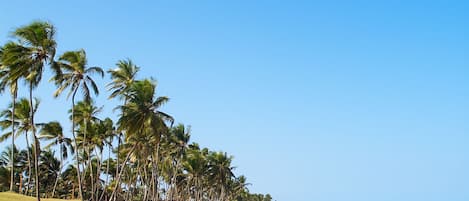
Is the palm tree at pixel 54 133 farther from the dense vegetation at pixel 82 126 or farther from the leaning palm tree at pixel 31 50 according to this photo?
the leaning palm tree at pixel 31 50

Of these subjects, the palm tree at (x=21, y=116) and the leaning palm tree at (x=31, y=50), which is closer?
the leaning palm tree at (x=31, y=50)

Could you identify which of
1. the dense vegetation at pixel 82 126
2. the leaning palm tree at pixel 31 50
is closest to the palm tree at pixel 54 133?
the dense vegetation at pixel 82 126

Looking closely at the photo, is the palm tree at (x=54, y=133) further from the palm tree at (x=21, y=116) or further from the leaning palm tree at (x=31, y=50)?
the leaning palm tree at (x=31, y=50)

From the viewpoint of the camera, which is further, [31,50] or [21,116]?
[21,116]

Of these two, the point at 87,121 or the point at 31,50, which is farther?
the point at 87,121

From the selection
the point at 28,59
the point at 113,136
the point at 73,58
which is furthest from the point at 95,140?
the point at 28,59

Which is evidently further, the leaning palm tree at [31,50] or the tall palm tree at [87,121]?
the tall palm tree at [87,121]

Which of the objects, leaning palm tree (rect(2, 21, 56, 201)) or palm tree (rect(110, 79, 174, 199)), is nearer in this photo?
leaning palm tree (rect(2, 21, 56, 201))

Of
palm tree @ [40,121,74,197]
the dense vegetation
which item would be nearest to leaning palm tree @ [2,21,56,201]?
the dense vegetation

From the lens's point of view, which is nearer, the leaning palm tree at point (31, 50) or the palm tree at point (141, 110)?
the leaning palm tree at point (31, 50)

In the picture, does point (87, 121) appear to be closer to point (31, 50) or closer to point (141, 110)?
point (141, 110)

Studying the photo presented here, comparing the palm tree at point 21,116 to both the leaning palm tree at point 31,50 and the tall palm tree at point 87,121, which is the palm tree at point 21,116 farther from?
the leaning palm tree at point 31,50

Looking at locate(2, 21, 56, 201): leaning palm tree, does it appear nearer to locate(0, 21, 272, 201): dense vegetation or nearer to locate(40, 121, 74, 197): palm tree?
locate(0, 21, 272, 201): dense vegetation

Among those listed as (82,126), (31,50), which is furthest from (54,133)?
(31,50)
